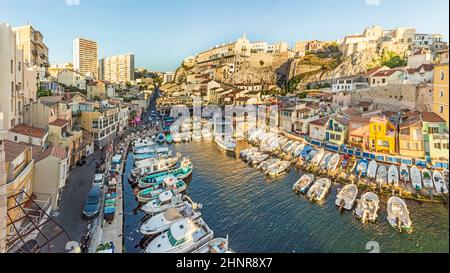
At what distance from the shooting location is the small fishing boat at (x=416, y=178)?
710 centimetres

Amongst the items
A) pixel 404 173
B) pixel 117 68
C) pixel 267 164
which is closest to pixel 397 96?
pixel 404 173

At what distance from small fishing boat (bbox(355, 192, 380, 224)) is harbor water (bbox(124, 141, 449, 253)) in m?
0.14

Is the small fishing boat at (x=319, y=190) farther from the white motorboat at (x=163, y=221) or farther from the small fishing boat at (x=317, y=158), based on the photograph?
the white motorboat at (x=163, y=221)

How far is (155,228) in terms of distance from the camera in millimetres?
5488

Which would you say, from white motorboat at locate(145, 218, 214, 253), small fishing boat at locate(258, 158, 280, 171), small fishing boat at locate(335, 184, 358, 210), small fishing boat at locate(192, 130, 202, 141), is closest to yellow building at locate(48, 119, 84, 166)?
white motorboat at locate(145, 218, 214, 253)

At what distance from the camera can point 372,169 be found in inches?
328

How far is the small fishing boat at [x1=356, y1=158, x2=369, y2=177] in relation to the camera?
836 cm

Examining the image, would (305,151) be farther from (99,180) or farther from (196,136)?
(99,180)

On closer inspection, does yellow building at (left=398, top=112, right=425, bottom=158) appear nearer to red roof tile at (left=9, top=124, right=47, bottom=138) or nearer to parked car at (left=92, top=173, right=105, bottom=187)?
parked car at (left=92, top=173, right=105, bottom=187)

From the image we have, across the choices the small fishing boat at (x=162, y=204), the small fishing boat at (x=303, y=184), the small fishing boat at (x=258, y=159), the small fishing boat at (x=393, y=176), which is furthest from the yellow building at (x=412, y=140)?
the small fishing boat at (x=162, y=204)

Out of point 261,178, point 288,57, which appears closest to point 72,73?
point 261,178

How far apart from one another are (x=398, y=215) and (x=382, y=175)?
7.38ft

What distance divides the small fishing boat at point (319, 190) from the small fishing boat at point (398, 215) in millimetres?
1444
